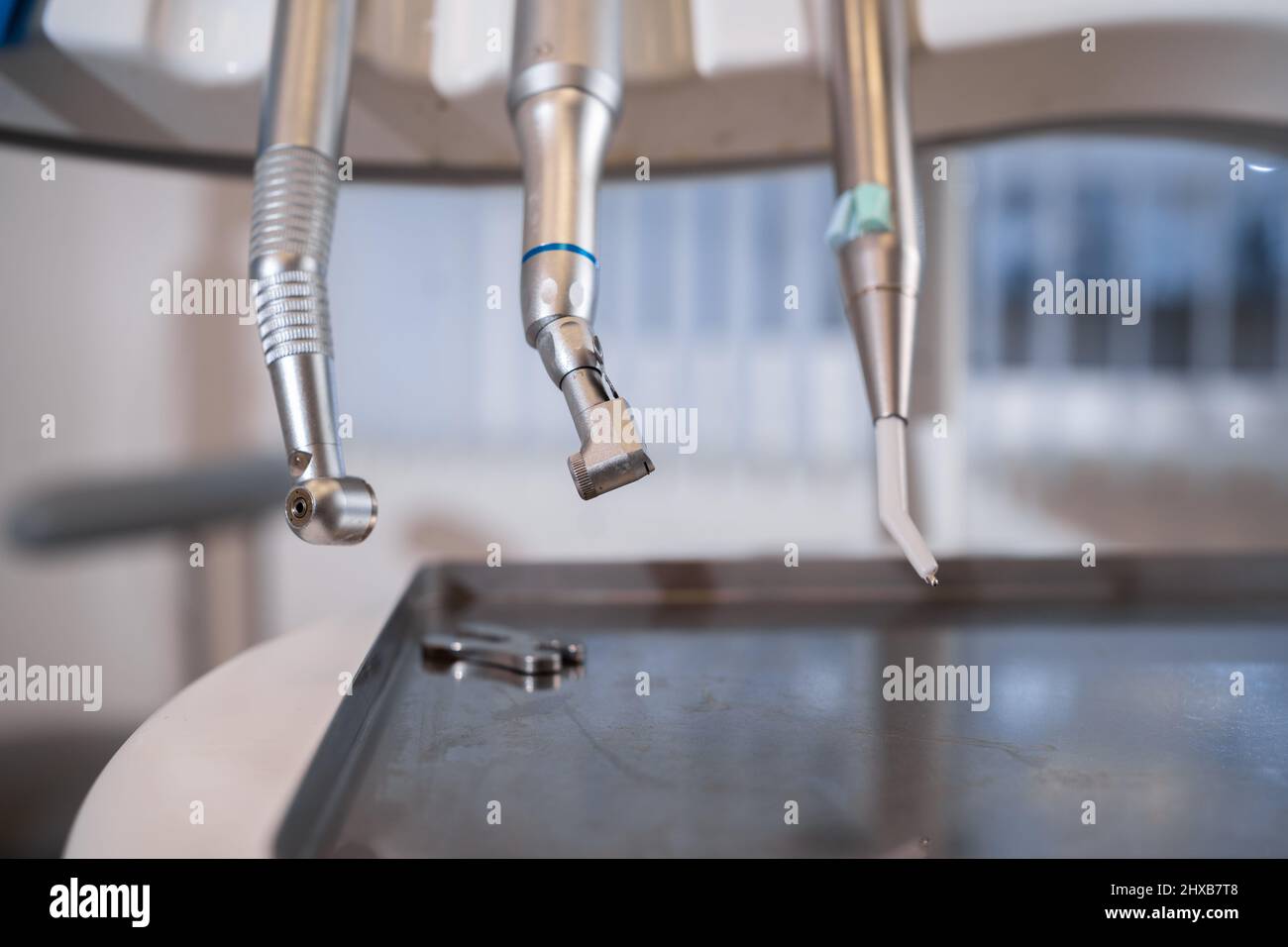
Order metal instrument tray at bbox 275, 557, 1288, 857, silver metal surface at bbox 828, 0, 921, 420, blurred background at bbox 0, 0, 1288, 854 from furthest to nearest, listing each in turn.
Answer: blurred background at bbox 0, 0, 1288, 854 < silver metal surface at bbox 828, 0, 921, 420 < metal instrument tray at bbox 275, 557, 1288, 857

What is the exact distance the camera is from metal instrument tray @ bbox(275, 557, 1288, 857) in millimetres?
303

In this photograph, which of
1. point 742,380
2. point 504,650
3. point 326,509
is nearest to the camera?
point 326,509

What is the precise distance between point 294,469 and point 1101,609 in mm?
536

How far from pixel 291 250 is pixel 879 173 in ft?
0.92

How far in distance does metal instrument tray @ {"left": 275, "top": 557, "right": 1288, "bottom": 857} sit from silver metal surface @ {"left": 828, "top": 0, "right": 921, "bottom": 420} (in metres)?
0.15

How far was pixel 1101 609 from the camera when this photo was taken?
25.3 inches

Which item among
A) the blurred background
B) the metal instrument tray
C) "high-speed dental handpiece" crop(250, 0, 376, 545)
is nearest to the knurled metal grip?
"high-speed dental handpiece" crop(250, 0, 376, 545)

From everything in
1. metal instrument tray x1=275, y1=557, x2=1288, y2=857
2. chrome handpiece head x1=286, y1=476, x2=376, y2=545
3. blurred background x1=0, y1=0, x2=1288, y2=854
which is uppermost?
blurred background x1=0, y1=0, x2=1288, y2=854

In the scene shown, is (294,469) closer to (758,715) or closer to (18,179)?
(758,715)

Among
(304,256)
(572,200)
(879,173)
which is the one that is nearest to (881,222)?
(879,173)

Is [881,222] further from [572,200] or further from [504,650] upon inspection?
[504,650]

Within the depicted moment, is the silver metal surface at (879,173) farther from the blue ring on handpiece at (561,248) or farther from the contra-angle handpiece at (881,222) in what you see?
the blue ring on handpiece at (561,248)

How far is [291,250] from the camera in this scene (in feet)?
1.29

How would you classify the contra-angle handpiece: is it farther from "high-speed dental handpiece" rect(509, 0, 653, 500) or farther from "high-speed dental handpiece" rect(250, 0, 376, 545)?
"high-speed dental handpiece" rect(250, 0, 376, 545)
